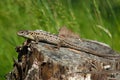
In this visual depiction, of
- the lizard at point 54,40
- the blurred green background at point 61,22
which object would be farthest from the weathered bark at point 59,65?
the blurred green background at point 61,22

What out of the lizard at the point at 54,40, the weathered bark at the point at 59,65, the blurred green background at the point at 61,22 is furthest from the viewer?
the blurred green background at the point at 61,22

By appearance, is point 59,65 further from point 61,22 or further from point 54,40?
point 61,22

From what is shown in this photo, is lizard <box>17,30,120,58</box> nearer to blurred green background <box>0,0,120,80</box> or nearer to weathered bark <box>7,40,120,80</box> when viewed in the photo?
weathered bark <box>7,40,120,80</box>

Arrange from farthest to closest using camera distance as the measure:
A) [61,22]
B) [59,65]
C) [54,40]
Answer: [61,22] → [54,40] → [59,65]

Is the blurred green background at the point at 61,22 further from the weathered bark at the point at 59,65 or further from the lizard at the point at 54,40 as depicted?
the weathered bark at the point at 59,65

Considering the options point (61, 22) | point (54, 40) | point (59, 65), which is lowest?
point (59, 65)

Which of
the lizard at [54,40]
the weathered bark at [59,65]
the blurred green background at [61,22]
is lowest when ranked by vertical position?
the weathered bark at [59,65]

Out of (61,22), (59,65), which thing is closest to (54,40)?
(59,65)

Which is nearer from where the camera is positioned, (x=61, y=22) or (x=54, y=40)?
(x=54, y=40)

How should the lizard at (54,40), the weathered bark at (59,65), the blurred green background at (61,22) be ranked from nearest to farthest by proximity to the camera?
the weathered bark at (59,65) < the lizard at (54,40) < the blurred green background at (61,22)
